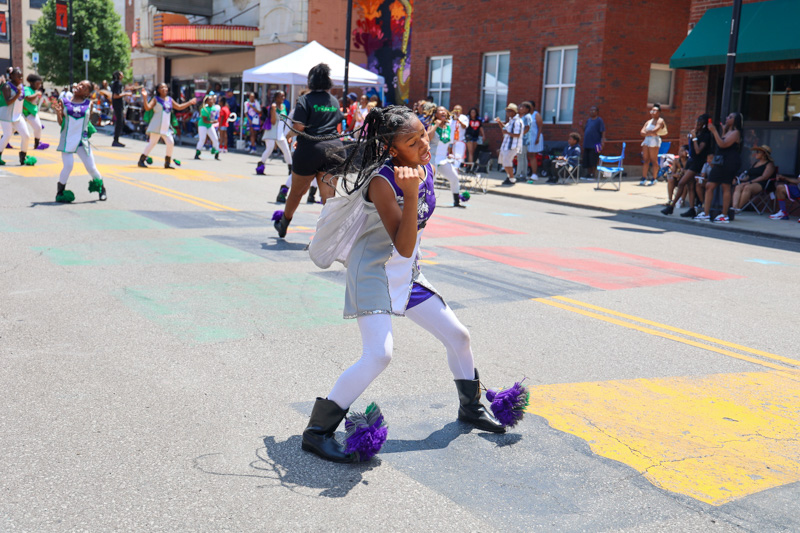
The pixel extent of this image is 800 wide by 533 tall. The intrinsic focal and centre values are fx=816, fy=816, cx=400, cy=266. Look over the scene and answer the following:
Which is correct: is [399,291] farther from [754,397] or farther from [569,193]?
[569,193]

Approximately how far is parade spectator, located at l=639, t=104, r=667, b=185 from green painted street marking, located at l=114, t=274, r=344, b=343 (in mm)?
15028

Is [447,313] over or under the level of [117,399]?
over

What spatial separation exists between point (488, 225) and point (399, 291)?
888 cm

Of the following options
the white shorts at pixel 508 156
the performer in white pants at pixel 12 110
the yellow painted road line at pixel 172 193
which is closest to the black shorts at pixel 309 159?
the yellow painted road line at pixel 172 193

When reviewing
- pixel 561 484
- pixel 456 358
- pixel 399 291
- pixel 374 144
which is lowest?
pixel 561 484

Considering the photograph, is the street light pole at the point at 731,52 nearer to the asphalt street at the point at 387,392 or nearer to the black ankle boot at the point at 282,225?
the asphalt street at the point at 387,392

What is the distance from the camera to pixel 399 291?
3.86m

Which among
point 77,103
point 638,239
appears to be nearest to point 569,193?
point 638,239

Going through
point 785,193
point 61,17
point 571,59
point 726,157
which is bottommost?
point 785,193

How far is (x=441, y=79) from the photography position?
28.3 m

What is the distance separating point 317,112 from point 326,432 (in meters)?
6.53

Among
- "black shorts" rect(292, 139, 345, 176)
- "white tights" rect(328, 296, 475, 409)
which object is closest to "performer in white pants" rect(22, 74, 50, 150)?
"black shorts" rect(292, 139, 345, 176)

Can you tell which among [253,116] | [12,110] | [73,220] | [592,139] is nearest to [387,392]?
[73,220]

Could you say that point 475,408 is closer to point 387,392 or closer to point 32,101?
point 387,392
